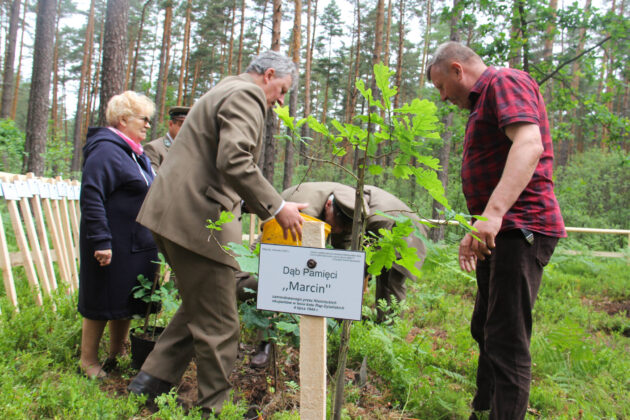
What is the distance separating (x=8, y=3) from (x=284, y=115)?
2545cm

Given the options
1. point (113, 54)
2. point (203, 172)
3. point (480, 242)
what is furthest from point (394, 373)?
point (113, 54)

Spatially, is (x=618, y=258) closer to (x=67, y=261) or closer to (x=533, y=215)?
(x=533, y=215)

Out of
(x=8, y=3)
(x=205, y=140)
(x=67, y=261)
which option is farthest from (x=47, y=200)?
(x=8, y=3)

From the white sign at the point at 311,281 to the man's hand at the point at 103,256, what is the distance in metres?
1.63

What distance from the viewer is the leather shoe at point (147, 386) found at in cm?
242

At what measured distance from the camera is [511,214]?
1923 millimetres

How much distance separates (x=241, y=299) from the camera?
3.74 meters

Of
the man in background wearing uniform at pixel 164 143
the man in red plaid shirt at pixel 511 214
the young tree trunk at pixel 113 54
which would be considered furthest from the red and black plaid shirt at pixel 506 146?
the young tree trunk at pixel 113 54

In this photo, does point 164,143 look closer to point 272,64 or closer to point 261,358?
point 272,64

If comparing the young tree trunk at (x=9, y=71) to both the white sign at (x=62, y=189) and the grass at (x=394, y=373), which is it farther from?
the grass at (x=394, y=373)

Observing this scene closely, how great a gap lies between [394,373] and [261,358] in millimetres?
1007

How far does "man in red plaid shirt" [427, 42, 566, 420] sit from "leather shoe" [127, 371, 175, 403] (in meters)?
1.86

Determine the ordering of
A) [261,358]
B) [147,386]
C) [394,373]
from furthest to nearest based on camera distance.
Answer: [261,358] < [394,373] < [147,386]

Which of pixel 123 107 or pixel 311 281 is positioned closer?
pixel 311 281
